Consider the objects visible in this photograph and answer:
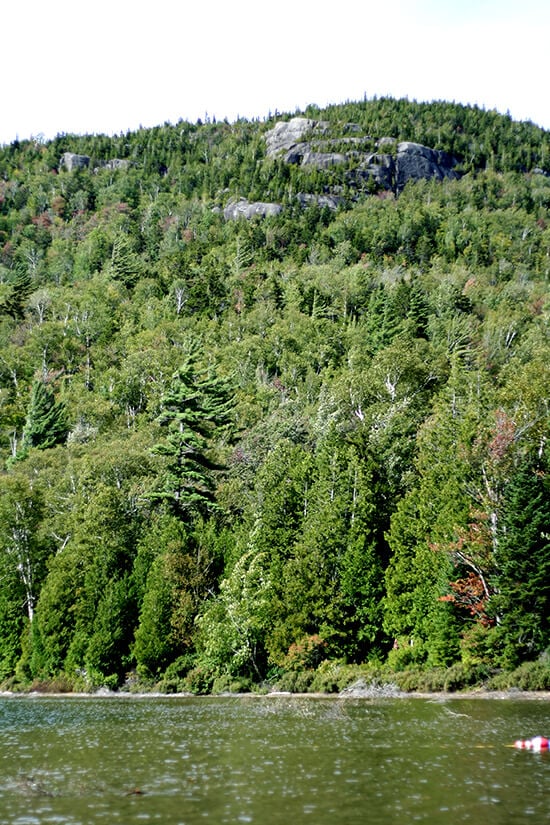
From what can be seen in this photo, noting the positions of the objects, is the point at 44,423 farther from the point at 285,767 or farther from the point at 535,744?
the point at 535,744

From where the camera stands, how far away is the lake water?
23500mm

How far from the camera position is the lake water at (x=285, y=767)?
23500 mm

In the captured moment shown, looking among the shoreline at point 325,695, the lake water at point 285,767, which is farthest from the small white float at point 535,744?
the shoreline at point 325,695

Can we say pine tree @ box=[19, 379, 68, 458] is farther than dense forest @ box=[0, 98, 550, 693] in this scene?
Yes

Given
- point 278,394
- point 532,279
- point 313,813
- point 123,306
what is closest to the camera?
point 313,813

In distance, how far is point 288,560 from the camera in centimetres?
7200

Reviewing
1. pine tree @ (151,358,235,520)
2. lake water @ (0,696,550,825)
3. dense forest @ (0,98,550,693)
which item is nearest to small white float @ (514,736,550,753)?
lake water @ (0,696,550,825)

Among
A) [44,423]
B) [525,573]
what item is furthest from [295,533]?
[44,423]

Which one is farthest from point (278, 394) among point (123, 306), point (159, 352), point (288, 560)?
point (123, 306)

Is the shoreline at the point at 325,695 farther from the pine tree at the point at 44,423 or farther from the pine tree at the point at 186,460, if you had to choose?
the pine tree at the point at 44,423

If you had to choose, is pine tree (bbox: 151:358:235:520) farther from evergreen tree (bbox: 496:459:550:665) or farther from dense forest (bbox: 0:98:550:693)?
evergreen tree (bbox: 496:459:550:665)

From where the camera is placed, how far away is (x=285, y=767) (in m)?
30.2

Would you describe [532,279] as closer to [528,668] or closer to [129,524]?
[129,524]

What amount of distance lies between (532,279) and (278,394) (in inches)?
3641
